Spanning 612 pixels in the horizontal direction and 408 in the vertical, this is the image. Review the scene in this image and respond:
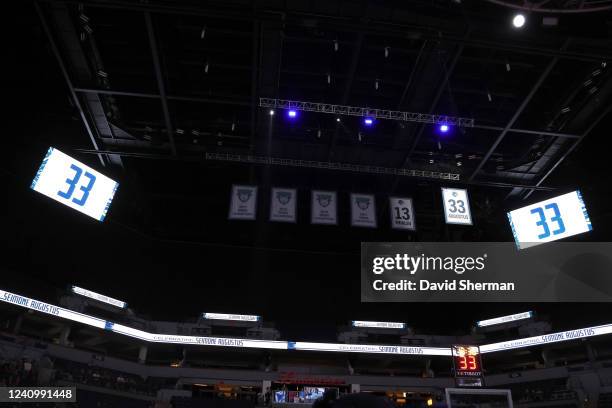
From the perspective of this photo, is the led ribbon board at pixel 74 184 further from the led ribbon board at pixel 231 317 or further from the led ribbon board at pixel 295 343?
the led ribbon board at pixel 231 317

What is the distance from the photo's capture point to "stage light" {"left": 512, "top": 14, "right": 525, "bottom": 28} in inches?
519

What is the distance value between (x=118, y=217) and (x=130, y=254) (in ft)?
8.17

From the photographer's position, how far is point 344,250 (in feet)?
107

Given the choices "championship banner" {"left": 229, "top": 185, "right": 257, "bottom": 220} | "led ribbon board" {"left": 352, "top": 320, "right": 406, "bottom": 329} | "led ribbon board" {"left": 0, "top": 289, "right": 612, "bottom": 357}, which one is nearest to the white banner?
"championship banner" {"left": 229, "top": 185, "right": 257, "bottom": 220}

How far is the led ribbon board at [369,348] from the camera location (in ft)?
101

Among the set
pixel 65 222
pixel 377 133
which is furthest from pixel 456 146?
pixel 65 222

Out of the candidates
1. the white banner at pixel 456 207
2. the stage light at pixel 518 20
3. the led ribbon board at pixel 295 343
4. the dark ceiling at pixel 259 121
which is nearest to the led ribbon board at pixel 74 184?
the dark ceiling at pixel 259 121

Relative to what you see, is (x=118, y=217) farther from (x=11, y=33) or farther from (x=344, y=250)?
(x=344, y=250)

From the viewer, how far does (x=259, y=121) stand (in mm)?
21047

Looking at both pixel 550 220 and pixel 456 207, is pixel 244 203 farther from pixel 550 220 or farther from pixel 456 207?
pixel 550 220

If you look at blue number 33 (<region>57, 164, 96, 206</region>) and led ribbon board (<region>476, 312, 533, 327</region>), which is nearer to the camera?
blue number 33 (<region>57, 164, 96, 206</region>)

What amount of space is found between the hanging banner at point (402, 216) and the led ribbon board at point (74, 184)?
13397mm

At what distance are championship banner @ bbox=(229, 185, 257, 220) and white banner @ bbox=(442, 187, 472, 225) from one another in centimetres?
836

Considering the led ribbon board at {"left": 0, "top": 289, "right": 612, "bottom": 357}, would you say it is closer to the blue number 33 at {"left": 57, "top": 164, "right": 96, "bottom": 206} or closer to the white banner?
the blue number 33 at {"left": 57, "top": 164, "right": 96, "bottom": 206}
